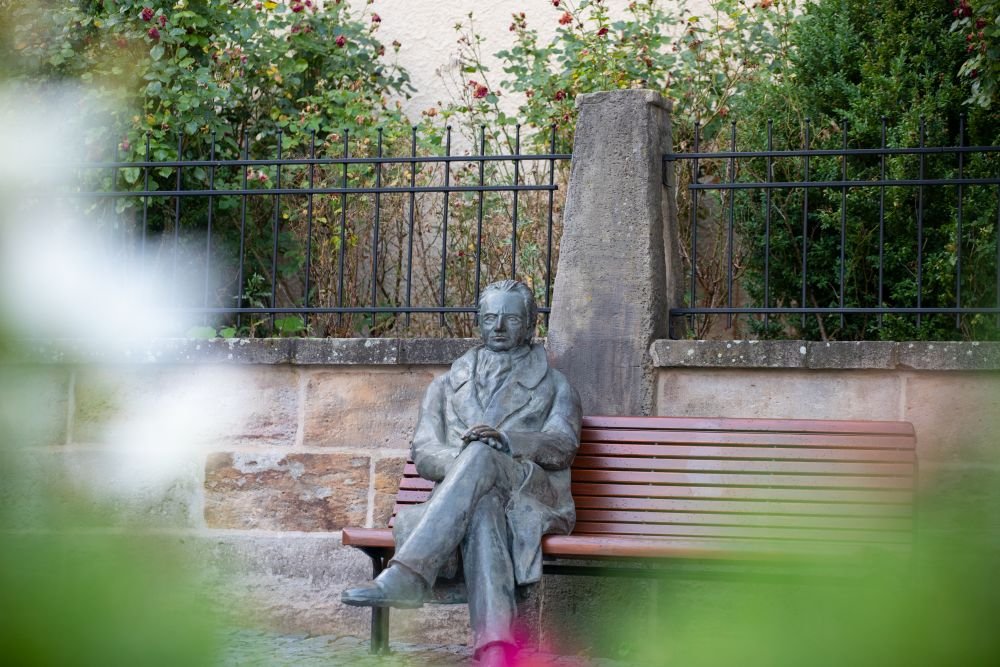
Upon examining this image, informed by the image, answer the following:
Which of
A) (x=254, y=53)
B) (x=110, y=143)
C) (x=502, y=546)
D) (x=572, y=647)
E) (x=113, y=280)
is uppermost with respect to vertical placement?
(x=254, y=53)

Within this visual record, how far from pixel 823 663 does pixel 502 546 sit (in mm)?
3453

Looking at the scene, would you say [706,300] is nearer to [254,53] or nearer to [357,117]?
[357,117]

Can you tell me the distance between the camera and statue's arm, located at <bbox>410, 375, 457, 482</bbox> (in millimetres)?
4539

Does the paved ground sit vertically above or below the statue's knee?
below

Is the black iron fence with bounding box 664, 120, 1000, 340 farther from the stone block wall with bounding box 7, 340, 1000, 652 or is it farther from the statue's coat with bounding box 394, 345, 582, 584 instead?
the statue's coat with bounding box 394, 345, 582, 584

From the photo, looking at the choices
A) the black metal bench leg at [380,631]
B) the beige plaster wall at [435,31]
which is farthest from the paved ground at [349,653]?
the beige plaster wall at [435,31]

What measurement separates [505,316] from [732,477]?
3.18 ft

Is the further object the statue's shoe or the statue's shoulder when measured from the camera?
the statue's shoulder

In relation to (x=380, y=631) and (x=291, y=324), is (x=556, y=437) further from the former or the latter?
(x=291, y=324)

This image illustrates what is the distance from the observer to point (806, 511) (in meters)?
4.56

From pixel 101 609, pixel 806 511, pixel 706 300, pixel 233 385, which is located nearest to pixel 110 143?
pixel 233 385

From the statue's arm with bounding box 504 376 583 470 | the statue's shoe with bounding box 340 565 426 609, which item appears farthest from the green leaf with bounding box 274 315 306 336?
the statue's shoe with bounding box 340 565 426 609

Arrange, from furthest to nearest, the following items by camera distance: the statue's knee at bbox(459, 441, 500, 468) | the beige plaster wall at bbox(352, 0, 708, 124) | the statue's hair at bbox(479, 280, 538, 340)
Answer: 1. the beige plaster wall at bbox(352, 0, 708, 124)
2. the statue's hair at bbox(479, 280, 538, 340)
3. the statue's knee at bbox(459, 441, 500, 468)

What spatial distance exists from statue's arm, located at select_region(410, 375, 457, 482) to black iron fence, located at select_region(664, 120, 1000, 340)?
3.64ft
